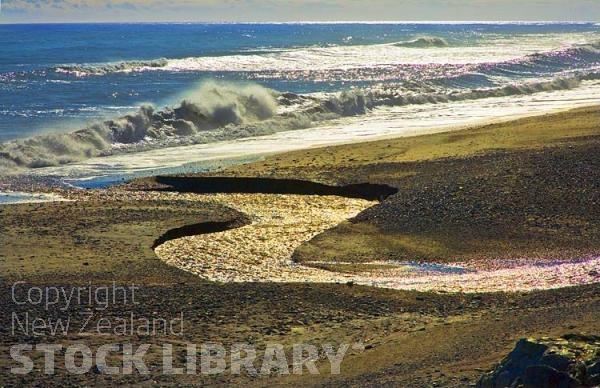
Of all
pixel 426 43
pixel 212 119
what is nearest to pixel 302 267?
pixel 212 119

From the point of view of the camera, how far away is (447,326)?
1091 cm

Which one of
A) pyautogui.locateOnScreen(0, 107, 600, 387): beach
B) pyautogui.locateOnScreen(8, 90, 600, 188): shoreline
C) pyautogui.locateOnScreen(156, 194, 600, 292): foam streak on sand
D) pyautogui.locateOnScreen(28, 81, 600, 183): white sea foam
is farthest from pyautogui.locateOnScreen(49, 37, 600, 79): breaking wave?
pyautogui.locateOnScreen(156, 194, 600, 292): foam streak on sand

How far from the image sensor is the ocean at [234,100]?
89.2ft

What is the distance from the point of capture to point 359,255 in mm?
15102

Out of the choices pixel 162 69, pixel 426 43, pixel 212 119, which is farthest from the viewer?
pixel 426 43

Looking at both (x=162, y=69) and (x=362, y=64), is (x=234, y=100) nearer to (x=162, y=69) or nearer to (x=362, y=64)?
(x=162, y=69)

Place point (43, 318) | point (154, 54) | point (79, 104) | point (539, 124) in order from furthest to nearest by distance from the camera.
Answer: point (154, 54)
point (79, 104)
point (539, 124)
point (43, 318)

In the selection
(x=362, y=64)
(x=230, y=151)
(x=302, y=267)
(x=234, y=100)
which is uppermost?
(x=234, y=100)

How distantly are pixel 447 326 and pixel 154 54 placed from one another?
6565cm

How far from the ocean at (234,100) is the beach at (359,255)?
17.6 feet

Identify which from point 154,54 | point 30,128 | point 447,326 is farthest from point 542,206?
point 154,54

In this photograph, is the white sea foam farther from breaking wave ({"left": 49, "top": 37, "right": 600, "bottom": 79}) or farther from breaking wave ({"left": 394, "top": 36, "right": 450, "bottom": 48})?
breaking wave ({"left": 394, "top": 36, "right": 450, "bottom": 48})

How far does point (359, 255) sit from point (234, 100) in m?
20.9

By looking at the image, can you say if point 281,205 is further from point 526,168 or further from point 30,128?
point 30,128
